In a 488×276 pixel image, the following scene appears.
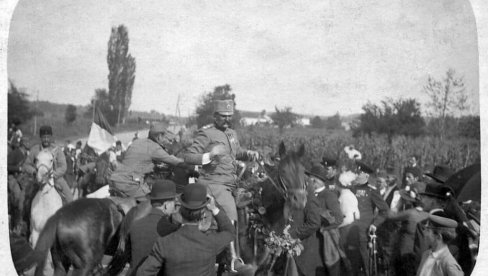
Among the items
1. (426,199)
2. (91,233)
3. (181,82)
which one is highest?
(181,82)

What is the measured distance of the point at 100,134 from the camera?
323 inches

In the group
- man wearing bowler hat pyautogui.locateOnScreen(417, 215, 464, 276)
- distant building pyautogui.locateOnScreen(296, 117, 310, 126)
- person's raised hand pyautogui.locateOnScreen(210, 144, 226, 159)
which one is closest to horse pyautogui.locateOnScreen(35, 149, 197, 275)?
person's raised hand pyautogui.locateOnScreen(210, 144, 226, 159)

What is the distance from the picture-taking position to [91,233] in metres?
5.47

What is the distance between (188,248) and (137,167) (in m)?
2.65

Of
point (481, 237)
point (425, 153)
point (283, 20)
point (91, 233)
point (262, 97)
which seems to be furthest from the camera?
point (425, 153)

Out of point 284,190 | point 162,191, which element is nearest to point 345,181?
point 284,190

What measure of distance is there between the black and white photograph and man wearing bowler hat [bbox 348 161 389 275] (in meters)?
0.02

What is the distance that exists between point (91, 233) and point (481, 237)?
470cm

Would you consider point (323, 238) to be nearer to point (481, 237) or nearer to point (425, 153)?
point (481, 237)

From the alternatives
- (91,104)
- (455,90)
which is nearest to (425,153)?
(455,90)

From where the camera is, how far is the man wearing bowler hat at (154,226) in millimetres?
4684

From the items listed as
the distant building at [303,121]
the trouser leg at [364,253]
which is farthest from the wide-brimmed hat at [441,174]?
the distant building at [303,121]

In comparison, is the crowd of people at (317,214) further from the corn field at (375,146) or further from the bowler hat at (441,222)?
the corn field at (375,146)

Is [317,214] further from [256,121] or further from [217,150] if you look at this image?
[256,121]
